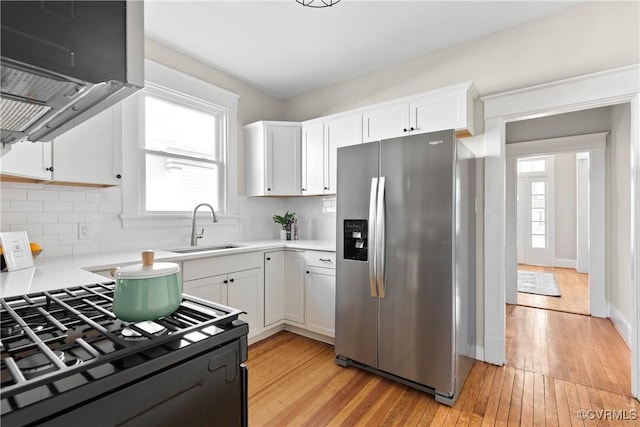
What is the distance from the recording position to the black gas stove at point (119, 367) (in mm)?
523

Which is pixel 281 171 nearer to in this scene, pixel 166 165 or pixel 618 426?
pixel 166 165

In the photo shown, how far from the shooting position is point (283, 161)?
356 cm

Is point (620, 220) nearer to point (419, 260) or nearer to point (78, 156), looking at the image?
point (419, 260)

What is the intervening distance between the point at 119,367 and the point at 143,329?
0.56 feet

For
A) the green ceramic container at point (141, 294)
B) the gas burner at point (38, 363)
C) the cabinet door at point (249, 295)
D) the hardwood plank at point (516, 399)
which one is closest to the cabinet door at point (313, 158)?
the cabinet door at point (249, 295)

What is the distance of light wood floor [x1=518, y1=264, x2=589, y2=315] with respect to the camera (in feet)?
13.3

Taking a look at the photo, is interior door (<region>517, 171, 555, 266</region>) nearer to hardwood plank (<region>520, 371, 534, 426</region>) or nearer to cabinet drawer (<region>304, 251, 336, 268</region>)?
hardwood plank (<region>520, 371, 534, 426</region>)

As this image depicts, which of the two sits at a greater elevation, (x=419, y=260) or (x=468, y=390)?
(x=419, y=260)

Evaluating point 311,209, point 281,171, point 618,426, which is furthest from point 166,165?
point 618,426

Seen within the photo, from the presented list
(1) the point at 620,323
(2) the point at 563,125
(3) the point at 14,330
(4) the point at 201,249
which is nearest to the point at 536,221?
(2) the point at 563,125

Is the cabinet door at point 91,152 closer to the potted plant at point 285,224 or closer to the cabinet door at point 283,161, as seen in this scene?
the cabinet door at point 283,161

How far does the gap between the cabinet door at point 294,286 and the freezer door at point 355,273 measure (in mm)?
590

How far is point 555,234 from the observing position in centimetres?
676

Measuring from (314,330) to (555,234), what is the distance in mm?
6325
